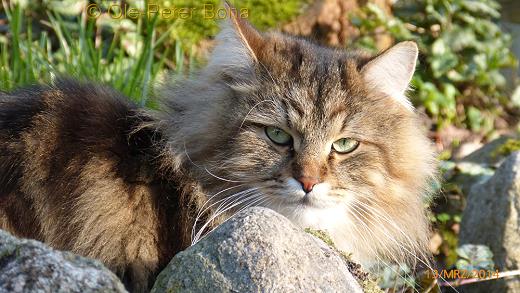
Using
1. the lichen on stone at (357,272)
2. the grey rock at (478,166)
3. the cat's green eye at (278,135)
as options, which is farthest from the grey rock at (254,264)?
the grey rock at (478,166)

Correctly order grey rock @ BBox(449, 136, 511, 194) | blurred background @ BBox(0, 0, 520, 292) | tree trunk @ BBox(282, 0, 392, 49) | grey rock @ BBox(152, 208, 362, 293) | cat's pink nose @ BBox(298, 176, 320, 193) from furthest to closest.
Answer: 1. tree trunk @ BBox(282, 0, 392, 49)
2. grey rock @ BBox(449, 136, 511, 194)
3. blurred background @ BBox(0, 0, 520, 292)
4. cat's pink nose @ BBox(298, 176, 320, 193)
5. grey rock @ BBox(152, 208, 362, 293)

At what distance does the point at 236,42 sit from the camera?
2.72m

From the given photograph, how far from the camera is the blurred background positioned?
4.65 m

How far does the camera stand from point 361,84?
9.07ft

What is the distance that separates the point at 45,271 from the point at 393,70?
5.67ft

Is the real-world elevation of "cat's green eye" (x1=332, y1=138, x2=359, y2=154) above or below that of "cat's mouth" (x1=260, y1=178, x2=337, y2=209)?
above

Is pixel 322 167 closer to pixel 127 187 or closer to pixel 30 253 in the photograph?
pixel 127 187

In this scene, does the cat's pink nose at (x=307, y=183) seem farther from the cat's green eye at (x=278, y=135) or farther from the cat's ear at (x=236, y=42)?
the cat's ear at (x=236, y=42)

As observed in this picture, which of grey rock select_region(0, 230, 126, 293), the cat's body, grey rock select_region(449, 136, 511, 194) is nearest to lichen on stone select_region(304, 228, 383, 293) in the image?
the cat's body

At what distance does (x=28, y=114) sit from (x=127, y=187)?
1.50ft

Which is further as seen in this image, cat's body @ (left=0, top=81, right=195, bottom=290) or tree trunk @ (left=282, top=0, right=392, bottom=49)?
tree trunk @ (left=282, top=0, right=392, bottom=49)

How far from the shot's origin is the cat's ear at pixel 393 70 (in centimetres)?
278

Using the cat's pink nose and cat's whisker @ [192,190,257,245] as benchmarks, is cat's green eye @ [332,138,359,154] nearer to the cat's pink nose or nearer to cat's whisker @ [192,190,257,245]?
the cat's pink nose

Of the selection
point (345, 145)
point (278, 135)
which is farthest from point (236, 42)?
point (345, 145)
